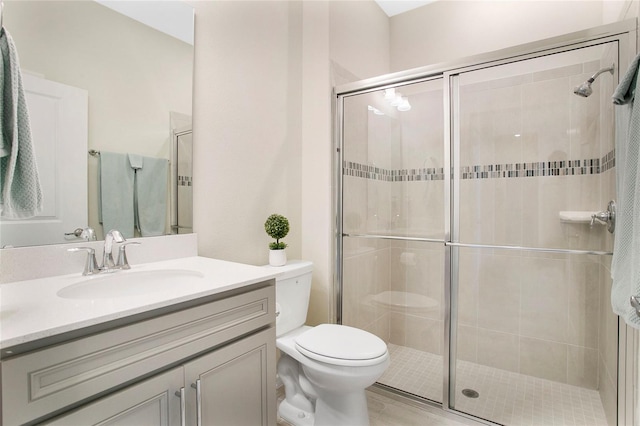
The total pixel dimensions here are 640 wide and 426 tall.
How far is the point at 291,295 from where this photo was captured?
70.2 inches

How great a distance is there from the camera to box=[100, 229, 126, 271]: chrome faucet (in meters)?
1.24

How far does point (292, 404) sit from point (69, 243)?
4.23ft

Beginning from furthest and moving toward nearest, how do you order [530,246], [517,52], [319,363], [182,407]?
[530,246]
[517,52]
[319,363]
[182,407]

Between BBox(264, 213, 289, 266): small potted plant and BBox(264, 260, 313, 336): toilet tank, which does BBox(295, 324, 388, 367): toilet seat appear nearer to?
BBox(264, 260, 313, 336): toilet tank

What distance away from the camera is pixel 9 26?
42.8 inches

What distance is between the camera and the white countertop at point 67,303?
0.72 meters

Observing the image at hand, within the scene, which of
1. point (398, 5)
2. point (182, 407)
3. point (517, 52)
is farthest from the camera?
point (398, 5)

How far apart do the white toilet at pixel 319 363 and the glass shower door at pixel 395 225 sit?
52 centimetres

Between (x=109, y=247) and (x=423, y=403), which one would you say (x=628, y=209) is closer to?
(x=423, y=403)

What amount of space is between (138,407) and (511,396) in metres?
1.88

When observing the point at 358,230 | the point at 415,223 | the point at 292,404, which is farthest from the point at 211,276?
the point at 415,223

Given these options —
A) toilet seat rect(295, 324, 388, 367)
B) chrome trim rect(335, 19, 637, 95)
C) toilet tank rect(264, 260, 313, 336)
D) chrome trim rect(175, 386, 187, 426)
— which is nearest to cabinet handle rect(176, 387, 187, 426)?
chrome trim rect(175, 386, 187, 426)

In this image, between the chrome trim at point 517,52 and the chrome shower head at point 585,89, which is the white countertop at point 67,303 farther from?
the chrome shower head at point 585,89

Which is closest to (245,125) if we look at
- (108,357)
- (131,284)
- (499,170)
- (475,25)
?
(131,284)
